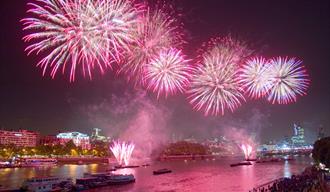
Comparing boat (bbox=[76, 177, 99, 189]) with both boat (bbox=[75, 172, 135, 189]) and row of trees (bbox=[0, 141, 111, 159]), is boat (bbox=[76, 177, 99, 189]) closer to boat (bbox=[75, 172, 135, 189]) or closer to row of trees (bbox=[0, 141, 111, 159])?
boat (bbox=[75, 172, 135, 189])

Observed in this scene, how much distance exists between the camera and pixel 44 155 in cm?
9981

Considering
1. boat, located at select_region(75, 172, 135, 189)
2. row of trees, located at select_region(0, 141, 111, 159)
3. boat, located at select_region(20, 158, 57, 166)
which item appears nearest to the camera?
boat, located at select_region(75, 172, 135, 189)

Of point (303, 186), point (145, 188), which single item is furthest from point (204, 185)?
point (303, 186)

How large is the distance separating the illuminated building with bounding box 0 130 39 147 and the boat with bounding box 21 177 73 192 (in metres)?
87.0

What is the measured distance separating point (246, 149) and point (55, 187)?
64205 mm

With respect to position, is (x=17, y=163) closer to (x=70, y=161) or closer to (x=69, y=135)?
(x=70, y=161)

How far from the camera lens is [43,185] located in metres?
35.4

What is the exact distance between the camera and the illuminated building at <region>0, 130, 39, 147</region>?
4719 inches

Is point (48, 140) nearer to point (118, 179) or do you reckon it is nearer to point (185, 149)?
point (185, 149)

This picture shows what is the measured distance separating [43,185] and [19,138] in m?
96.2

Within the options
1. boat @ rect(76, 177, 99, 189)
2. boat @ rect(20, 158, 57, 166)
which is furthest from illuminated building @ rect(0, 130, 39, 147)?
boat @ rect(76, 177, 99, 189)

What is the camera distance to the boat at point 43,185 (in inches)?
1379

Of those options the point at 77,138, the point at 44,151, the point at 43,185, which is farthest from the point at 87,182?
the point at 77,138

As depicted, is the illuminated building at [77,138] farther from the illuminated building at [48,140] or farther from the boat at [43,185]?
the boat at [43,185]
